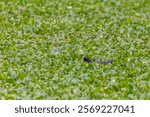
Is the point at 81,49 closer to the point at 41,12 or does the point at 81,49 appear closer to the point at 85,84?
the point at 85,84

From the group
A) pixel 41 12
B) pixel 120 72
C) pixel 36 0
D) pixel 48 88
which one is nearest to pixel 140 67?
pixel 120 72

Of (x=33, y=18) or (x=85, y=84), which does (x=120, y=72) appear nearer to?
(x=85, y=84)

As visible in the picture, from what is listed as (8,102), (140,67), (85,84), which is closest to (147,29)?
(140,67)

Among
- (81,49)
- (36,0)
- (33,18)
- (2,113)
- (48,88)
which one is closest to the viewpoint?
(2,113)

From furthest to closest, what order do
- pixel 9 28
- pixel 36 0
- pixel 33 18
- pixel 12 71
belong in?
pixel 36 0, pixel 33 18, pixel 9 28, pixel 12 71

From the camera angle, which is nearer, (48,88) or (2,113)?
(2,113)

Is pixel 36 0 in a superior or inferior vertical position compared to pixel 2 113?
superior
